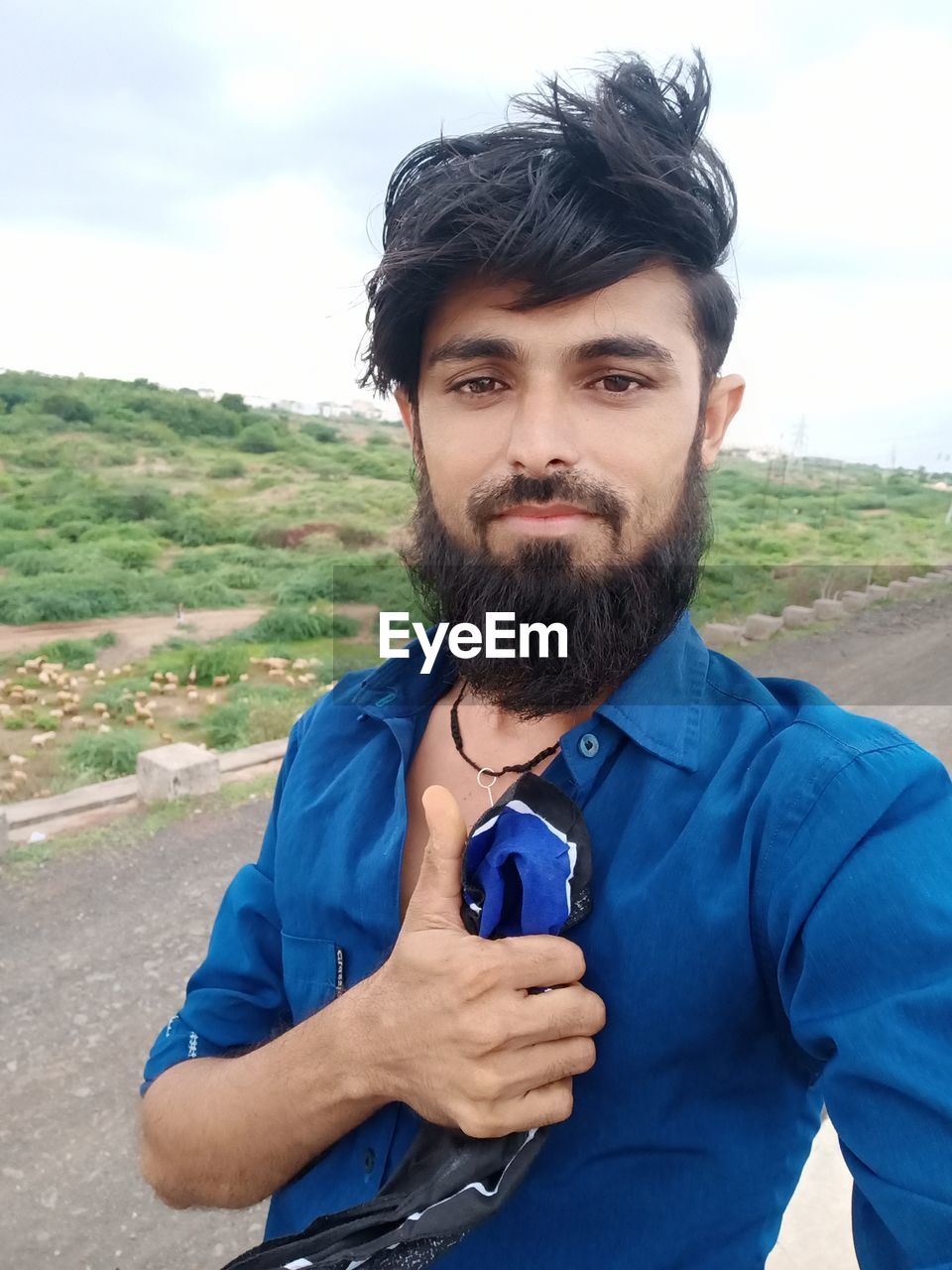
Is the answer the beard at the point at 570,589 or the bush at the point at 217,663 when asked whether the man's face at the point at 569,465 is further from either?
the bush at the point at 217,663

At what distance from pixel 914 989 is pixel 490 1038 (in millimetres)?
427

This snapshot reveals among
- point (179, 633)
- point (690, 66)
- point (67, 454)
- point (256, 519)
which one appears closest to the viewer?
point (690, 66)

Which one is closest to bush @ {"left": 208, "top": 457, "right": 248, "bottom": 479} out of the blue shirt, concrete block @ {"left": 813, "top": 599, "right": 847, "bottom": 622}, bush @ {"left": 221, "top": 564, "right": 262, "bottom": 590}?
bush @ {"left": 221, "top": 564, "right": 262, "bottom": 590}

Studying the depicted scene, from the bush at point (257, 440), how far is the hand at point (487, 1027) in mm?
27979

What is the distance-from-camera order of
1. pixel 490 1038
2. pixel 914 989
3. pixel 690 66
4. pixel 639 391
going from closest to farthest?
pixel 914 989 → pixel 490 1038 → pixel 639 391 → pixel 690 66

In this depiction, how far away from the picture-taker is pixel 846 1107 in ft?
2.83

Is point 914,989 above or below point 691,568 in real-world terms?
below

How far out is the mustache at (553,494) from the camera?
1224 mm

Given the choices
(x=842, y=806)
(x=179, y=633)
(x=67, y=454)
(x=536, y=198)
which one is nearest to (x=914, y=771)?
(x=842, y=806)

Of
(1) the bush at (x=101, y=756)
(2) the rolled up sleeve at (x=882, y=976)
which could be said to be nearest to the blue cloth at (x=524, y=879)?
(2) the rolled up sleeve at (x=882, y=976)

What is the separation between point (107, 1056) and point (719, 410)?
3.11m

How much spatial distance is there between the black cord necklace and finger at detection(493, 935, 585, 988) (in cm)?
39

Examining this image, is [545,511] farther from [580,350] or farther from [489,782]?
[489,782]

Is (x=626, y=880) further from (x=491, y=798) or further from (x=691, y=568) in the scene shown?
(x=691, y=568)
